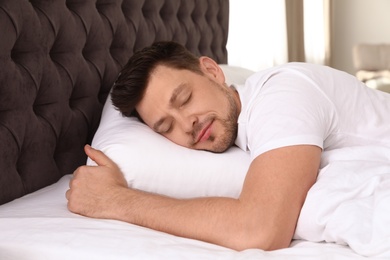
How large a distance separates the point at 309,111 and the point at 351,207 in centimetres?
25

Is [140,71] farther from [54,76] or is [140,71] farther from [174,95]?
[54,76]

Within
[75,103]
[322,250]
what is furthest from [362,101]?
[75,103]

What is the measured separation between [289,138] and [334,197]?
0.16 metres

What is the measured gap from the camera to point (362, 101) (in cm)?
156

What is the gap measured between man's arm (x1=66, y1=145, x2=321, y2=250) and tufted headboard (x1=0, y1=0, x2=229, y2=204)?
1.16ft

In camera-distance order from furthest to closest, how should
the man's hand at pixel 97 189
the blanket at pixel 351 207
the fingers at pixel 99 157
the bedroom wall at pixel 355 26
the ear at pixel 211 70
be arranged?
the bedroom wall at pixel 355 26 < the ear at pixel 211 70 < the fingers at pixel 99 157 < the man's hand at pixel 97 189 < the blanket at pixel 351 207

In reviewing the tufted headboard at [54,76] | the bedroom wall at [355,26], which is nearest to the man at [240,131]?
the tufted headboard at [54,76]

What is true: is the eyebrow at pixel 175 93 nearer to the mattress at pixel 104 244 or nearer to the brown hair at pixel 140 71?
the brown hair at pixel 140 71

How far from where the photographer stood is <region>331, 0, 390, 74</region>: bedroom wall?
6.28 m

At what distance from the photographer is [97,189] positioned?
1428mm

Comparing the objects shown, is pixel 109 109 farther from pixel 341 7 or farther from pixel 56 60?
pixel 341 7

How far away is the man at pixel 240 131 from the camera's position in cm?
123

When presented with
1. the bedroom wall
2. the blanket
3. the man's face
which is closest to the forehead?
the man's face

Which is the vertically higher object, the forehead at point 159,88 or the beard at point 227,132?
the forehead at point 159,88
